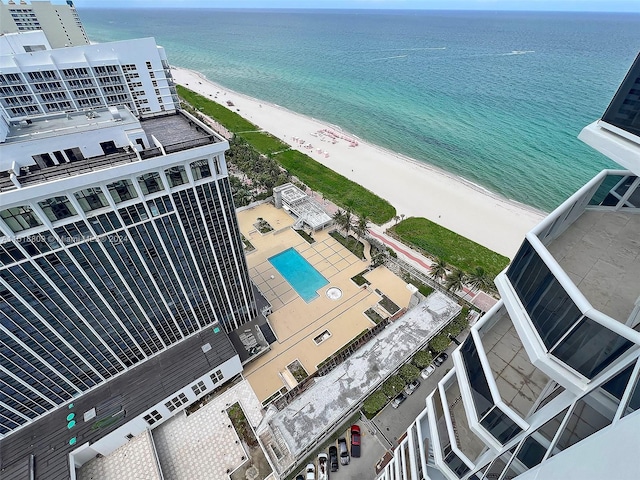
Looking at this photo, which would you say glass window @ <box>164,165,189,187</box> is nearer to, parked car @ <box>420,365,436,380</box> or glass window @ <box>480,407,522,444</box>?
glass window @ <box>480,407,522,444</box>

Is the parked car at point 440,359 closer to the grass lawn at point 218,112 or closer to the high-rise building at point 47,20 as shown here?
the grass lawn at point 218,112

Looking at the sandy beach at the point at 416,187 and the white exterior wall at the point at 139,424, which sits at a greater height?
the sandy beach at the point at 416,187

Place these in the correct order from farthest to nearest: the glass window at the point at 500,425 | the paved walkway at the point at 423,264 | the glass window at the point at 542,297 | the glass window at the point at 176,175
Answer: the paved walkway at the point at 423,264
the glass window at the point at 176,175
the glass window at the point at 500,425
the glass window at the point at 542,297

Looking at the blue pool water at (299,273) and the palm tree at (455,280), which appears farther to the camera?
the blue pool water at (299,273)

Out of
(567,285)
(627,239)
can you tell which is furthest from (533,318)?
(627,239)

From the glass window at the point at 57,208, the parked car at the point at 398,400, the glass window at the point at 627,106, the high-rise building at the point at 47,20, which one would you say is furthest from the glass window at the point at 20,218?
the high-rise building at the point at 47,20

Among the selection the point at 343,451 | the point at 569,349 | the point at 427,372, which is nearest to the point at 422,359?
the point at 427,372

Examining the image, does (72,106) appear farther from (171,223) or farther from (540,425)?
(540,425)

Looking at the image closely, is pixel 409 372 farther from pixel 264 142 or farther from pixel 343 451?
pixel 264 142
